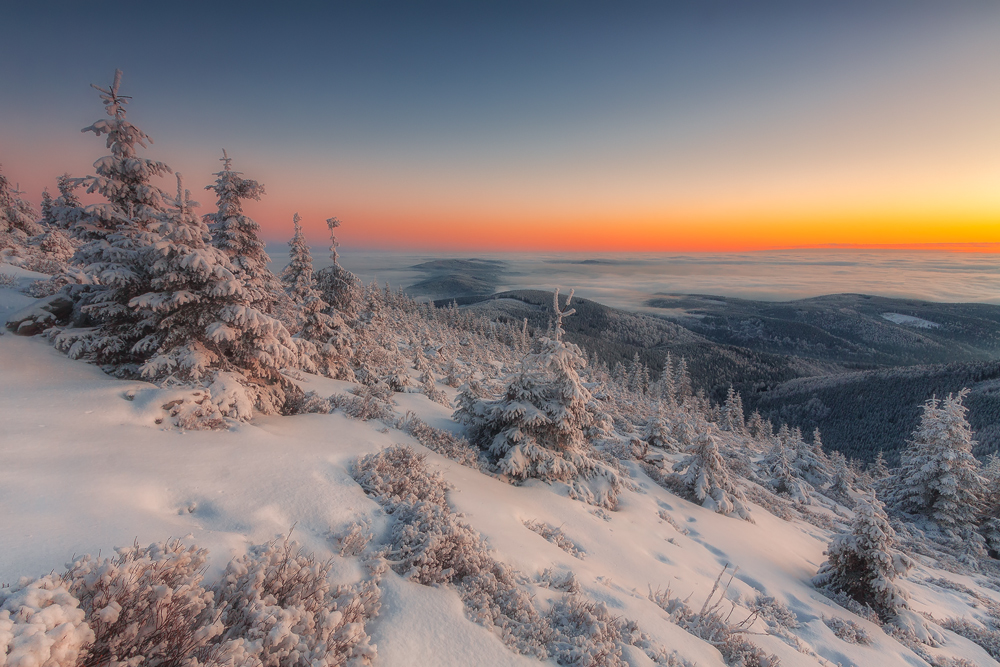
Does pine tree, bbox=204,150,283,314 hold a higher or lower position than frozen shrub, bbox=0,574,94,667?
higher

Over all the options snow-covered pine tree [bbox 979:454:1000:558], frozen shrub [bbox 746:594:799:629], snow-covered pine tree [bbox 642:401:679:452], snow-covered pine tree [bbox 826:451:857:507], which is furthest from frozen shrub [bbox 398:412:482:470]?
snow-covered pine tree [bbox 826:451:857:507]

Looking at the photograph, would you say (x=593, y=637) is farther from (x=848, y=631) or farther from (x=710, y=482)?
(x=710, y=482)

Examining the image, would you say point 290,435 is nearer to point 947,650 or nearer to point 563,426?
point 563,426

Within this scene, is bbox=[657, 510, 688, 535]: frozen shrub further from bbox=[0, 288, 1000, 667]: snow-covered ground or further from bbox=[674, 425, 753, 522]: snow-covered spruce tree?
bbox=[674, 425, 753, 522]: snow-covered spruce tree

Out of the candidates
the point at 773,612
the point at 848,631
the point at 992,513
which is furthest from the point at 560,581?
the point at 992,513

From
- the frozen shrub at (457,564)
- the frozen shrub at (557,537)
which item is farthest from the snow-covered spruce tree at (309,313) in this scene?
the frozen shrub at (457,564)

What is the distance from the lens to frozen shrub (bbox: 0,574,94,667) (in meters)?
2.10

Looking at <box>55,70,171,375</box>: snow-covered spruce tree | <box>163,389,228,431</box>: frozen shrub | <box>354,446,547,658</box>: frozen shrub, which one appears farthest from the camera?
<box>55,70,171,375</box>: snow-covered spruce tree

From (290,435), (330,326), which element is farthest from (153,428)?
(330,326)

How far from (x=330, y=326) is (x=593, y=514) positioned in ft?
46.6

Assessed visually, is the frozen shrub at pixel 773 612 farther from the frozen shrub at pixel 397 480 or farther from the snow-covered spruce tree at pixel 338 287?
the snow-covered spruce tree at pixel 338 287

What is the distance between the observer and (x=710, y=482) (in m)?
14.6

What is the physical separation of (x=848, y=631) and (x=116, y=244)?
18083mm

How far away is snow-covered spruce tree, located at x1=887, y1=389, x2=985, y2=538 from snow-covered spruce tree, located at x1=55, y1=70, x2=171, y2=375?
3757 cm
